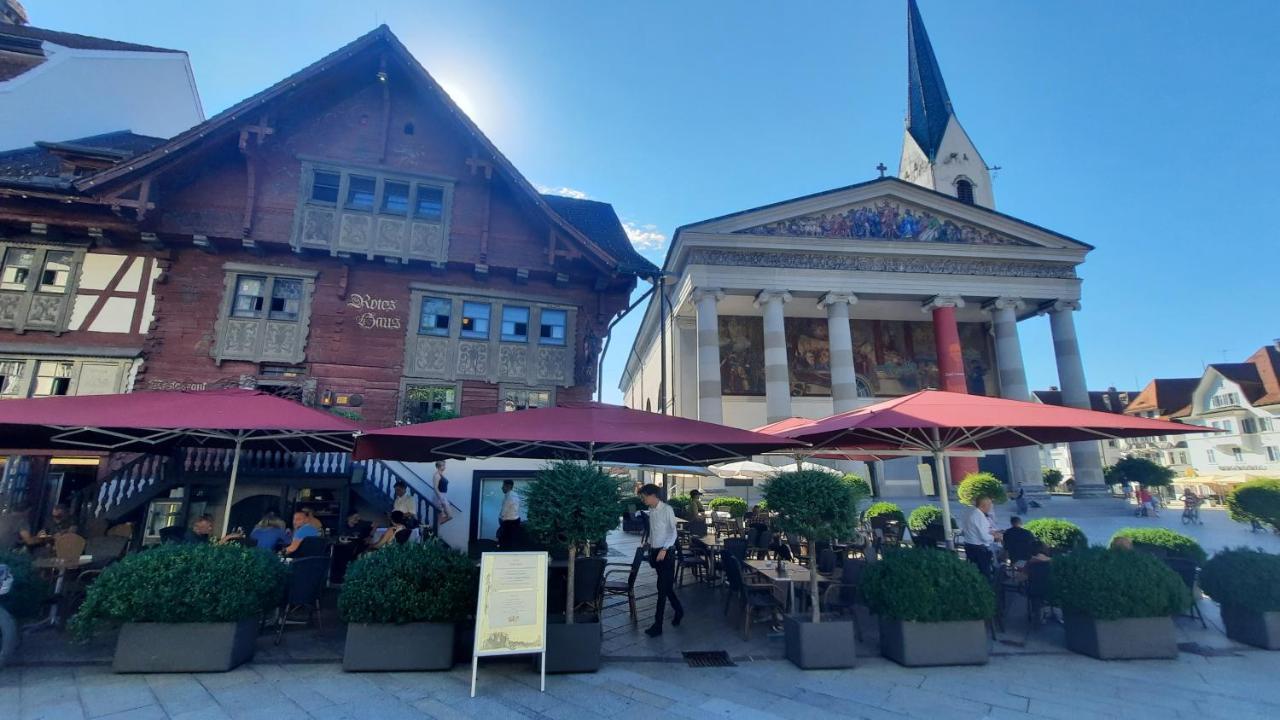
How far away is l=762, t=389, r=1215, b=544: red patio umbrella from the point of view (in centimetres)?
688

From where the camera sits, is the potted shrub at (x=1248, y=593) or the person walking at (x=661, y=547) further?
A: the person walking at (x=661, y=547)

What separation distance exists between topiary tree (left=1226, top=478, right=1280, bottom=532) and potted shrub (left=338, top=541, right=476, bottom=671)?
21.7 m

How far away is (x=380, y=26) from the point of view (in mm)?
13859

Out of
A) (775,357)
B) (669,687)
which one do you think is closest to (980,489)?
(775,357)

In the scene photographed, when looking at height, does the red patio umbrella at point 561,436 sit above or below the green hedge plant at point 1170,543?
above

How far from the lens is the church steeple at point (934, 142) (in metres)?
37.6

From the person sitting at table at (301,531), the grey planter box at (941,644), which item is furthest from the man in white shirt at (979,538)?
the person sitting at table at (301,531)

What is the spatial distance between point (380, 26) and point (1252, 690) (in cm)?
1925

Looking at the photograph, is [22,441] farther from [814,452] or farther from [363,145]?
[814,452]

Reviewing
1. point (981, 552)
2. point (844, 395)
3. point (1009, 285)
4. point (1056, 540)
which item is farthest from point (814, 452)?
point (1009, 285)

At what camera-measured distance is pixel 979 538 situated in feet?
27.6

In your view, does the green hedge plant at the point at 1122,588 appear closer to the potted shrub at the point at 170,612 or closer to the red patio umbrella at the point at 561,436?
the red patio umbrella at the point at 561,436

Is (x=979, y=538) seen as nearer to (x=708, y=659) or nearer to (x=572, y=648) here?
(x=708, y=659)

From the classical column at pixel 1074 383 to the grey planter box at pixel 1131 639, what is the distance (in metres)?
23.8
